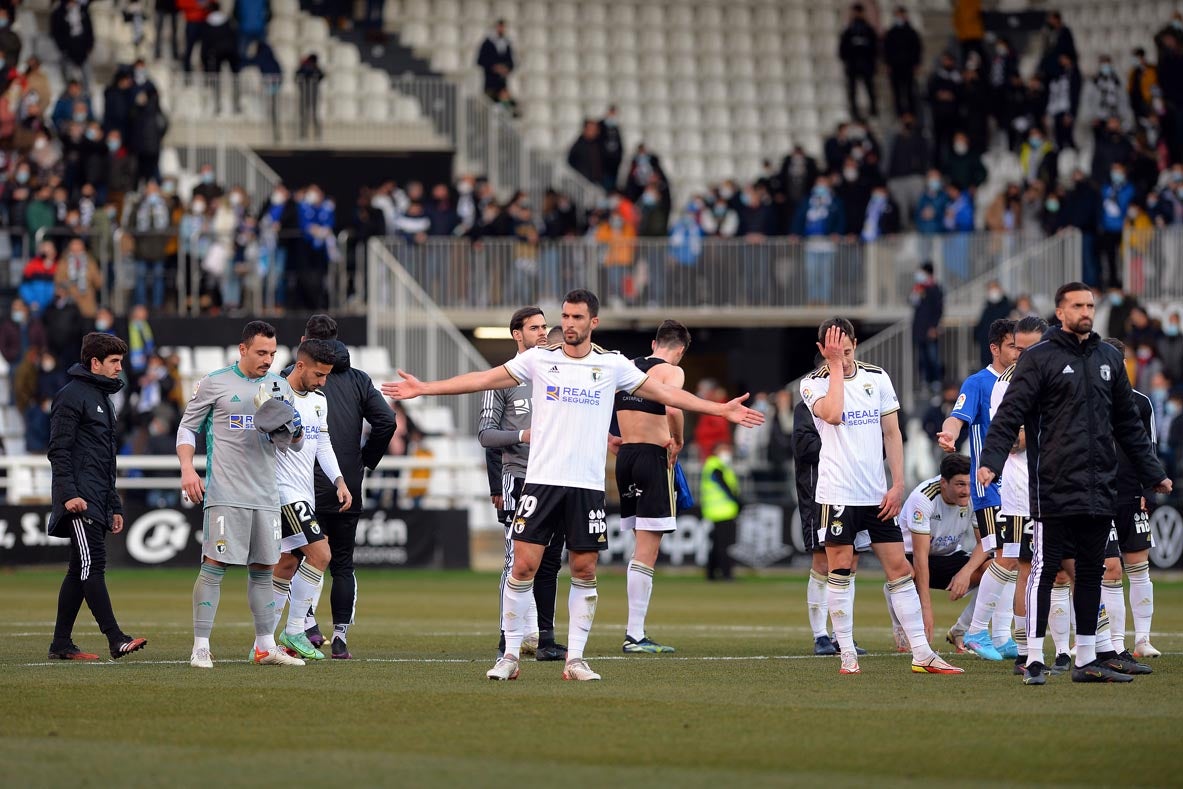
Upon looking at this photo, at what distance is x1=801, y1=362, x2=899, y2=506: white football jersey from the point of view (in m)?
11.8

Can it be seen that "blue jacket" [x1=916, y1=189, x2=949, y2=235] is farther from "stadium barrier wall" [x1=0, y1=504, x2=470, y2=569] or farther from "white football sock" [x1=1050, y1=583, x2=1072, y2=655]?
"white football sock" [x1=1050, y1=583, x2=1072, y2=655]

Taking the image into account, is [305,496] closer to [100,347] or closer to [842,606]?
[100,347]

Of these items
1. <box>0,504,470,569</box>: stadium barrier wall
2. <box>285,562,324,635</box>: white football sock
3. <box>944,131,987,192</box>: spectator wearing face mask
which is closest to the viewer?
<box>285,562,324,635</box>: white football sock

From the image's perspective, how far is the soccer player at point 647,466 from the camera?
1393 cm

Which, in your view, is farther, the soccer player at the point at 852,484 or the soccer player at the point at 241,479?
the soccer player at the point at 241,479

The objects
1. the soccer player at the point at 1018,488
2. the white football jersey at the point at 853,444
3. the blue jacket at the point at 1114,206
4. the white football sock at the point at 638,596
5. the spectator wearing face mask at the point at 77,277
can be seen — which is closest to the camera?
Result: the white football jersey at the point at 853,444

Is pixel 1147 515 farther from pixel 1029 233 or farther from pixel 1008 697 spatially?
pixel 1029 233

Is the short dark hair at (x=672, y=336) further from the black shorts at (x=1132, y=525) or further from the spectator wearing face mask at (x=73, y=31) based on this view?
the spectator wearing face mask at (x=73, y=31)

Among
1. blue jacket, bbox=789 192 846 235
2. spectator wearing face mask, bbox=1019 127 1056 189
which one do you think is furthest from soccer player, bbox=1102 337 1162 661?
spectator wearing face mask, bbox=1019 127 1056 189

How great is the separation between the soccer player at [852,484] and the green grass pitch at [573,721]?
1.18 ft

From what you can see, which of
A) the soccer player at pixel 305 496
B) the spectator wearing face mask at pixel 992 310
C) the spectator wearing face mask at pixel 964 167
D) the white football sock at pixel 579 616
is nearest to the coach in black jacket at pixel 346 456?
the soccer player at pixel 305 496

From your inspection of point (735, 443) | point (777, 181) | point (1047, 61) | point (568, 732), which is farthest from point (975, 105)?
point (568, 732)

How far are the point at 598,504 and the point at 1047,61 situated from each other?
28084 mm

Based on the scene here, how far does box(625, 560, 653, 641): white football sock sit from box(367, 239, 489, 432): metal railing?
53.2ft
